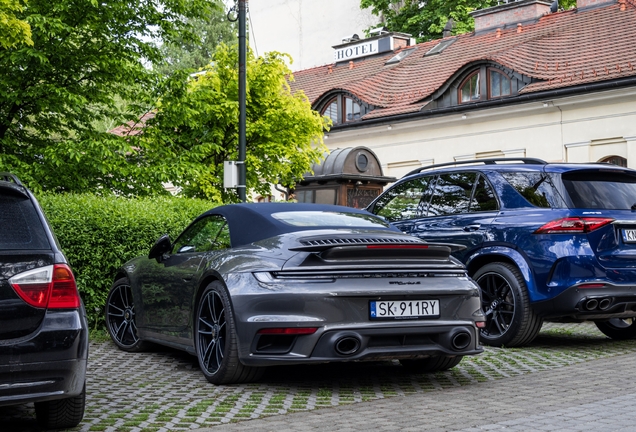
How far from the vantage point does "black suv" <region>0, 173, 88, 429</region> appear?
4.78 m

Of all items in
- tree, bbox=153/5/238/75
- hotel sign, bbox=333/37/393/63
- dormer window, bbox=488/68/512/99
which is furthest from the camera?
tree, bbox=153/5/238/75

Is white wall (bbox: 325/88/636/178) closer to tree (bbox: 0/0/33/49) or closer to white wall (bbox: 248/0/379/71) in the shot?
white wall (bbox: 248/0/379/71)

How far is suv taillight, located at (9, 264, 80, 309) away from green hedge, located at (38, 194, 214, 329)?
5441 mm

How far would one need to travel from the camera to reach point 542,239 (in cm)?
884

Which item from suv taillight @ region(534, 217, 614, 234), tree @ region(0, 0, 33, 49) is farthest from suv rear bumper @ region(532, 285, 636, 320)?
tree @ region(0, 0, 33, 49)

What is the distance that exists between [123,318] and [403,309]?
3.80 metres

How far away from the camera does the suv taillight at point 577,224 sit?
342 inches

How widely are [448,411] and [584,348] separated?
3896mm

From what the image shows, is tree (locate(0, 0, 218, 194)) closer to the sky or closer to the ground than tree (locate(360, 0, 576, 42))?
closer to the ground

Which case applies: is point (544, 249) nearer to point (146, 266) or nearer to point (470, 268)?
point (470, 268)

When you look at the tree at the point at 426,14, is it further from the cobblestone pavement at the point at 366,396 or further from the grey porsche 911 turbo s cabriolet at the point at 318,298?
the grey porsche 911 turbo s cabriolet at the point at 318,298

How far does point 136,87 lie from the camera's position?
1736 cm

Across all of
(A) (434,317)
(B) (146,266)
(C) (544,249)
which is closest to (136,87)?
(B) (146,266)

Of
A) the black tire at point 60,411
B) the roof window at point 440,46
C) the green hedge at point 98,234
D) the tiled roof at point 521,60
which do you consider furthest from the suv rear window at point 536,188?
the roof window at point 440,46
